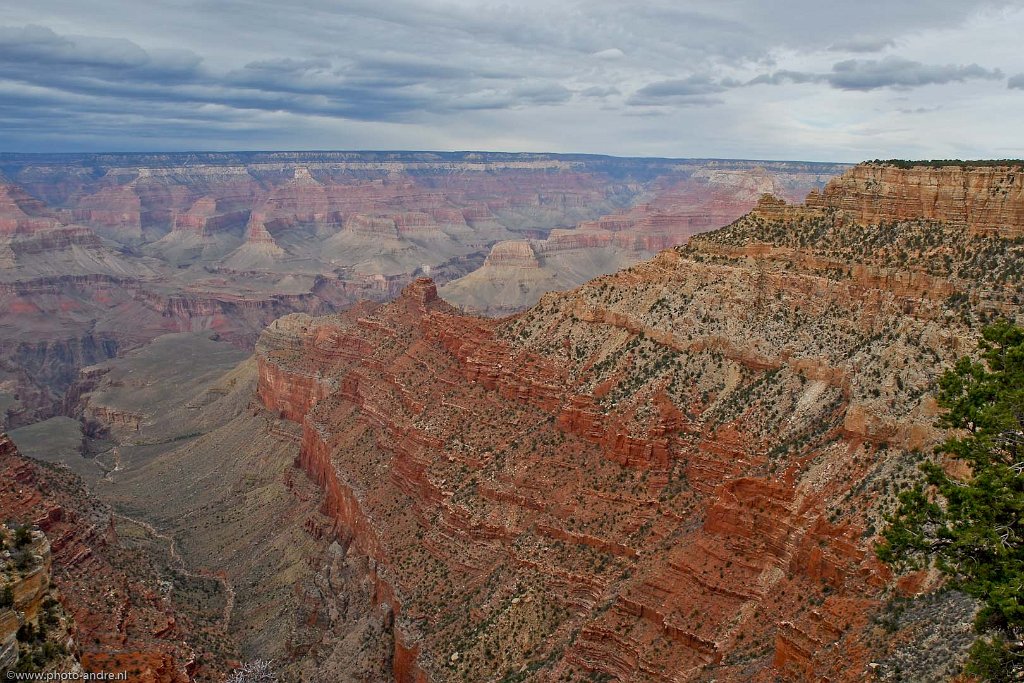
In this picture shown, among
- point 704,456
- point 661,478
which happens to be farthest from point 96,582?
point 704,456

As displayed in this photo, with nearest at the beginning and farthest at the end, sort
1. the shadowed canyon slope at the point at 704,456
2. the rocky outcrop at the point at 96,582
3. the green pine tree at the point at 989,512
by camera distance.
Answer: the green pine tree at the point at 989,512
the shadowed canyon slope at the point at 704,456
the rocky outcrop at the point at 96,582

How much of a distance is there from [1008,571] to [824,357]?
27.6 metres

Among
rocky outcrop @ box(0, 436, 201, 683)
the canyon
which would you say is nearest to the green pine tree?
the canyon

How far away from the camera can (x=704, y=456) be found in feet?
155

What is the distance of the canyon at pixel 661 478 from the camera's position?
37469 millimetres

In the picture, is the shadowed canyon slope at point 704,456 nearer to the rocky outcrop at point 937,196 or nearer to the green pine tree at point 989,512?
the rocky outcrop at point 937,196

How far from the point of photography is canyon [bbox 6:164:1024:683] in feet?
123

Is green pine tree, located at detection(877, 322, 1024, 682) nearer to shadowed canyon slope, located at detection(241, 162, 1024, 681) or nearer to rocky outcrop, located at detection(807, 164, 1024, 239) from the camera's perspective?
shadowed canyon slope, located at detection(241, 162, 1024, 681)

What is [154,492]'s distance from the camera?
9506 centimetres

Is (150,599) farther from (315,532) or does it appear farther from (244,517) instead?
(244,517)

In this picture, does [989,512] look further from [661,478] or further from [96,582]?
[96,582]

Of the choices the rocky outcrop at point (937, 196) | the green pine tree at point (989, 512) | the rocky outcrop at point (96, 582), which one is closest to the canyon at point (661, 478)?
the rocky outcrop at point (937, 196)

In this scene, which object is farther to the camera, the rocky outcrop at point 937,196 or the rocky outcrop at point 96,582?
the rocky outcrop at point 937,196

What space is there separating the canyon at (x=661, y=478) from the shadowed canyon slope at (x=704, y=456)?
0.51ft
